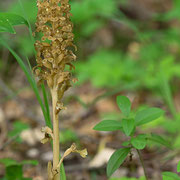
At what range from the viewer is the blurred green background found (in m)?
2.89

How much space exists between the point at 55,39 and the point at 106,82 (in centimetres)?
268

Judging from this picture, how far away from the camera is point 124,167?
8.37 ft

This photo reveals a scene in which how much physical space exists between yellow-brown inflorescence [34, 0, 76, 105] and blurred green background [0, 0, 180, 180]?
30.6 inches

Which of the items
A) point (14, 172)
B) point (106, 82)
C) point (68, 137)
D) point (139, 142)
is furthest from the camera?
point (106, 82)

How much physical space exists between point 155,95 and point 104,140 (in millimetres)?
1596

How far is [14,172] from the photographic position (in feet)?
6.70

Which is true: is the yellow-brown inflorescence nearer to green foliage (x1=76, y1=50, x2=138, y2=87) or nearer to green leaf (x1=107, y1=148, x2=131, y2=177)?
green leaf (x1=107, y1=148, x2=131, y2=177)

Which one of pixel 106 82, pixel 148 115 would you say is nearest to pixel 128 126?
pixel 148 115

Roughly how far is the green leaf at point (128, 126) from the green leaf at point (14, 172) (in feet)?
2.55

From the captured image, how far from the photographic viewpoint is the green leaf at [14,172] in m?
2.04

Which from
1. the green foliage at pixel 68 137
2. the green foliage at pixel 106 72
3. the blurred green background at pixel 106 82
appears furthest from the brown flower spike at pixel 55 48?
the green foliage at pixel 106 72

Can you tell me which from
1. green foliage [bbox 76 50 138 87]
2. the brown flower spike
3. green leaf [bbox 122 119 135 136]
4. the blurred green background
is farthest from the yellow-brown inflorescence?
green foliage [bbox 76 50 138 87]

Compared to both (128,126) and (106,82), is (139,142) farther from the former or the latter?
(106,82)

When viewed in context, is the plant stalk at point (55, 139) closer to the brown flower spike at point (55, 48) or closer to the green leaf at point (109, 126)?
the brown flower spike at point (55, 48)
